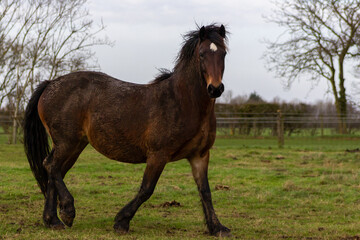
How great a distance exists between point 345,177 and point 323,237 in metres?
4.96

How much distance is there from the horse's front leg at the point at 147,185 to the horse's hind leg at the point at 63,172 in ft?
1.99

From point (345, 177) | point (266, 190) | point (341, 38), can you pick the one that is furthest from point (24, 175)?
point (341, 38)

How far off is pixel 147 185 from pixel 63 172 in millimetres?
1350

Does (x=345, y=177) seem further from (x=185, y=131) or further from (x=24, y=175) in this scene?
(x=24, y=175)

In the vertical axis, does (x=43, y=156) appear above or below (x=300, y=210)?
above

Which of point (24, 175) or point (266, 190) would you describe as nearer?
point (266, 190)

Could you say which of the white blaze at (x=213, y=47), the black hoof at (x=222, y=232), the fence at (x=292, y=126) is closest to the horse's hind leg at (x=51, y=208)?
the black hoof at (x=222, y=232)

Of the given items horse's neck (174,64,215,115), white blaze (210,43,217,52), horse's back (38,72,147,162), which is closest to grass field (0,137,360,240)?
horse's back (38,72,147,162)

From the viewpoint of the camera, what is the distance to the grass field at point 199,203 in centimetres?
526

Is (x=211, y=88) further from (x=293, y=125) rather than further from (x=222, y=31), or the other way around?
(x=293, y=125)

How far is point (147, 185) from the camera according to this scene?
5.05m

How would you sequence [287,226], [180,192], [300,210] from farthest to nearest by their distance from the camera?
[180,192]
[300,210]
[287,226]

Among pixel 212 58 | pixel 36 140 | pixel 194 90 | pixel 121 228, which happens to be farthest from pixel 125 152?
pixel 212 58

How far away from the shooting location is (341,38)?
2692cm
